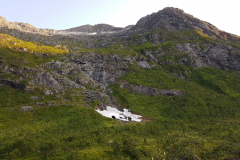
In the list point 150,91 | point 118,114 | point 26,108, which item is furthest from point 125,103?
point 26,108

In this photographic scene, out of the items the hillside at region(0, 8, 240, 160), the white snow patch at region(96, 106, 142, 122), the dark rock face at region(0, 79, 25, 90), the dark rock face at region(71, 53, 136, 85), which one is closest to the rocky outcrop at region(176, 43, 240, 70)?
the hillside at region(0, 8, 240, 160)

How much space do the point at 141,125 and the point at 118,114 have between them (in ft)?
67.6

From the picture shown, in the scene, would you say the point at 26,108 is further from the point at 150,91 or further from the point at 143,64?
the point at 143,64

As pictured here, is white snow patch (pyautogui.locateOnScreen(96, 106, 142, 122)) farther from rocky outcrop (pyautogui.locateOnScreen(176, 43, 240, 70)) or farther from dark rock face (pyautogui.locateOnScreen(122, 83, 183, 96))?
rocky outcrop (pyautogui.locateOnScreen(176, 43, 240, 70))

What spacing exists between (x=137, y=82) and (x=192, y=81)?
5152 centimetres

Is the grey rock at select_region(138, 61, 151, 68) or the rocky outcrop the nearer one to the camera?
the rocky outcrop

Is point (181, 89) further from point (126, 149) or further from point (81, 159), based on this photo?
point (81, 159)

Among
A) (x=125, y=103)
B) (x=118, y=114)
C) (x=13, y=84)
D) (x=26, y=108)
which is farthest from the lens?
(x=125, y=103)

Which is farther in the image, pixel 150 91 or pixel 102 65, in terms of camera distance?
pixel 102 65

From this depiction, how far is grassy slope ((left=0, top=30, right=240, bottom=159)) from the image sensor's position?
110 ft

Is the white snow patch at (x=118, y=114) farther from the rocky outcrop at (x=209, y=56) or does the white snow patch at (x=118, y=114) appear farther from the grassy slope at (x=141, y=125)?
the rocky outcrop at (x=209, y=56)

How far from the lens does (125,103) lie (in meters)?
94.6

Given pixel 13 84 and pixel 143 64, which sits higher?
pixel 143 64

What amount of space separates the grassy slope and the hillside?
0.98ft
